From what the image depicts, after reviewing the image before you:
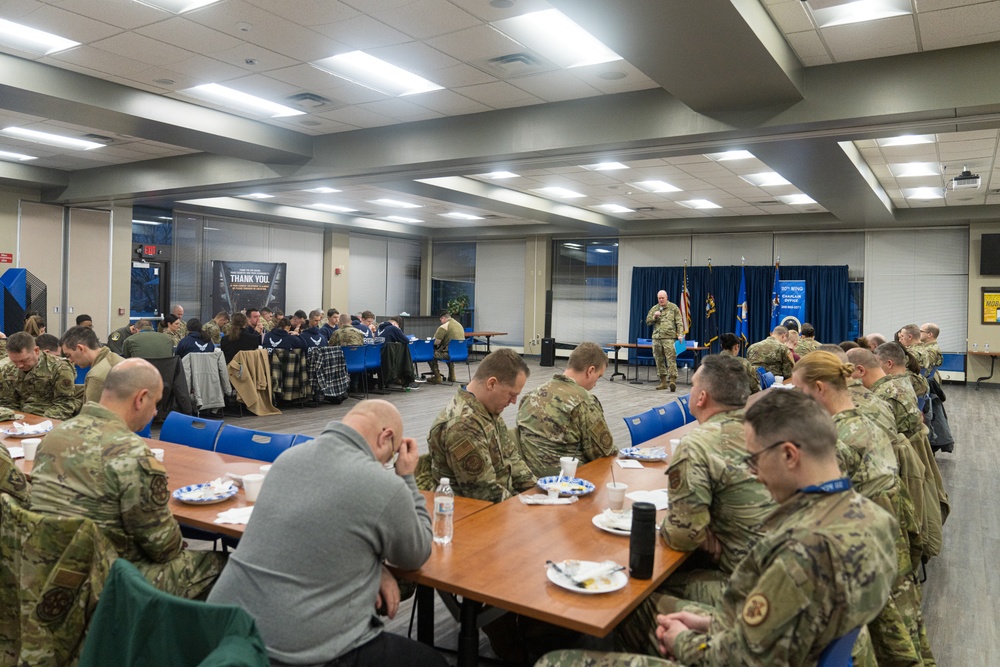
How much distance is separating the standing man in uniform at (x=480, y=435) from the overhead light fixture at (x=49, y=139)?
26.5 feet

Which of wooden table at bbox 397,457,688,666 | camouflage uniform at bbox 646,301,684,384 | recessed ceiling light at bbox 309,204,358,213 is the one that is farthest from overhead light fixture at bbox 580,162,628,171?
wooden table at bbox 397,457,688,666

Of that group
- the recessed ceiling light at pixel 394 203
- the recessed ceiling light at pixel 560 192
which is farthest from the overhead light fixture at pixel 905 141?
the recessed ceiling light at pixel 394 203

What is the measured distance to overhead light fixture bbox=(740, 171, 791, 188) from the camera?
32.0 feet

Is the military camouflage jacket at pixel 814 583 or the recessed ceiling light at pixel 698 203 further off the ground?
the recessed ceiling light at pixel 698 203

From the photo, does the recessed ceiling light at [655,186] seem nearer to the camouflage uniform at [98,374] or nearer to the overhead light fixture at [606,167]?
the overhead light fixture at [606,167]

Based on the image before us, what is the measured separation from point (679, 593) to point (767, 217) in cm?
1306

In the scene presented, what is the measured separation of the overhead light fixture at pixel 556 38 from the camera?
→ 16.1 ft

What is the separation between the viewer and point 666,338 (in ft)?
41.1

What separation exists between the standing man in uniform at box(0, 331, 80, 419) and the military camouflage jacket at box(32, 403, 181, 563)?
307cm

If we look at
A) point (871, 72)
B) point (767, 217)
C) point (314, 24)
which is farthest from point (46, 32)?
point (767, 217)

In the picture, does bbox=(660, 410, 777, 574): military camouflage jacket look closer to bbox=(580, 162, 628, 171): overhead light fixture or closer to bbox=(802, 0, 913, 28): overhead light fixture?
bbox=(802, 0, 913, 28): overhead light fixture

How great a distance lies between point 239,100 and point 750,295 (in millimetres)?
11661

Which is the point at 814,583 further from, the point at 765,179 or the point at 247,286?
the point at 247,286

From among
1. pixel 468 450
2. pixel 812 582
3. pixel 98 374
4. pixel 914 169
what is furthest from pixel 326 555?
pixel 914 169
